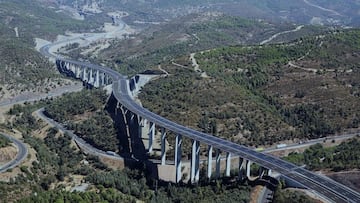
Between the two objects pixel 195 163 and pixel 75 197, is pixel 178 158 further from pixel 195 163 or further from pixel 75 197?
pixel 75 197

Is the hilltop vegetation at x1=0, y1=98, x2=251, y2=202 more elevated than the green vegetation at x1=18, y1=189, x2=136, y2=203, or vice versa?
the green vegetation at x1=18, y1=189, x2=136, y2=203

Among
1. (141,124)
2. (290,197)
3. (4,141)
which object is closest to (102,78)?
(141,124)

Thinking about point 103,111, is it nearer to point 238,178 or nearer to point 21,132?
point 21,132

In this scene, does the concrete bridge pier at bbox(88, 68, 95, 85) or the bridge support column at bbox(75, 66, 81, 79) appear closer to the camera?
the concrete bridge pier at bbox(88, 68, 95, 85)

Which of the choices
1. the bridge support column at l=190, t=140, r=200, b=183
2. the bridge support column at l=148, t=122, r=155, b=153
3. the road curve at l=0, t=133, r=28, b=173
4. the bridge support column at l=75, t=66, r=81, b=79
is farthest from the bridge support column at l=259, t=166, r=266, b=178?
the bridge support column at l=75, t=66, r=81, b=79

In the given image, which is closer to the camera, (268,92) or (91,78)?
(268,92)

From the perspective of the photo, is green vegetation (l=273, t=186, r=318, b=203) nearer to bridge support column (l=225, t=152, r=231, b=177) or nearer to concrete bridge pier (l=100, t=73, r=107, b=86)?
bridge support column (l=225, t=152, r=231, b=177)

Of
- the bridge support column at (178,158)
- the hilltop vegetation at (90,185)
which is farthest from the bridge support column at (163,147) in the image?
the bridge support column at (178,158)
